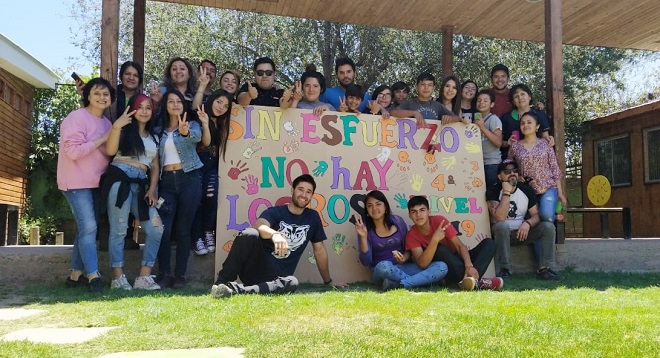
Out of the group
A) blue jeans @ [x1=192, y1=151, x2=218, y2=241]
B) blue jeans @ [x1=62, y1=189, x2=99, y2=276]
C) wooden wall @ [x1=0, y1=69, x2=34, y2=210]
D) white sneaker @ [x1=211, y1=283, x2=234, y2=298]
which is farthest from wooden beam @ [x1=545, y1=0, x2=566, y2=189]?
wooden wall @ [x1=0, y1=69, x2=34, y2=210]

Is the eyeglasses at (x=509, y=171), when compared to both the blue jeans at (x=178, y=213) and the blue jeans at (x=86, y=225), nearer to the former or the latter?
the blue jeans at (x=178, y=213)

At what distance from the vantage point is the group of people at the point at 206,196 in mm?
4340

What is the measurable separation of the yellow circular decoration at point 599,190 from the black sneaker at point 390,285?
8507 millimetres

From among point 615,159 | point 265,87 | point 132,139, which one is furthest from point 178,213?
point 615,159

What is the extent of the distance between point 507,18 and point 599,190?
556cm

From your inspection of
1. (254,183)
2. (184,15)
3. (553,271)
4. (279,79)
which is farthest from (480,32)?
(184,15)

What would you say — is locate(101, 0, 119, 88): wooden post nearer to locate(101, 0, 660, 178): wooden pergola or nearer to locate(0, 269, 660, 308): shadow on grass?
locate(101, 0, 660, 178): wooden pergola

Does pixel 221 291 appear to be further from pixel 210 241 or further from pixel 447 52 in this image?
pixel 447 52

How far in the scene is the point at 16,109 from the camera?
44.5ft

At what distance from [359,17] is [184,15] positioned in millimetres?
10633

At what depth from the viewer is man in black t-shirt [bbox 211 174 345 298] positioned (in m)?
4.06

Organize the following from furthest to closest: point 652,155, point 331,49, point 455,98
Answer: point 331,49
point 652,155
point 455,98

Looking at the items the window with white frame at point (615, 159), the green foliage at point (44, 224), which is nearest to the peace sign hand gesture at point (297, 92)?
the window with white frame at point (615, 159)

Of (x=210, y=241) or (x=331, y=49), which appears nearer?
(x=210, y=241)
